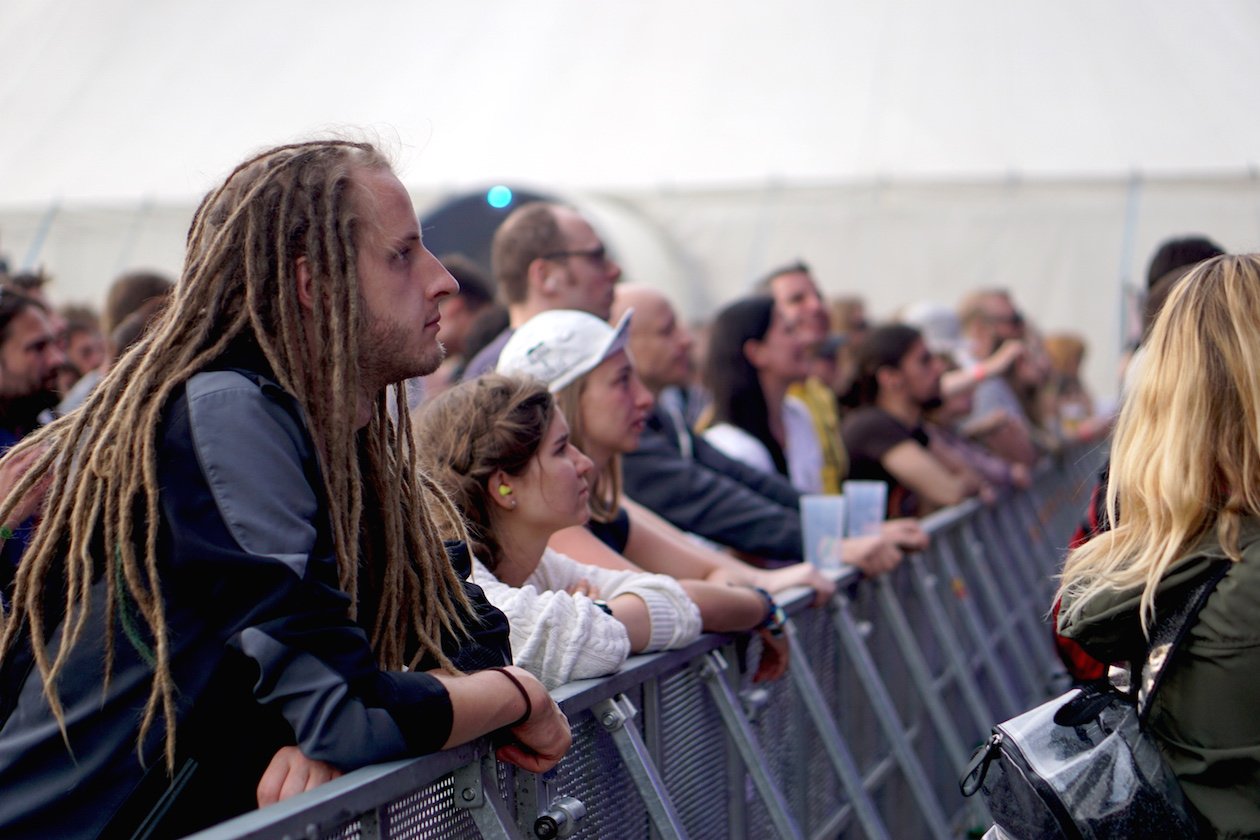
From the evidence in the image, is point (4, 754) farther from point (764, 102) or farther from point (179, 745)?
point (764, 102)

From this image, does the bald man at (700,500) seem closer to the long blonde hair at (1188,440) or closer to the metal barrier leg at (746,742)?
the metal barrier leg at (746,742)

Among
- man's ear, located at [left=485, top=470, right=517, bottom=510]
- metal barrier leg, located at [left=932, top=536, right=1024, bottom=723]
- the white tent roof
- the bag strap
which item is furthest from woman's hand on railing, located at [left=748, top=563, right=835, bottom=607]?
the white tent roof

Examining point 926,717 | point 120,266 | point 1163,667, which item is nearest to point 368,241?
point 1163,667

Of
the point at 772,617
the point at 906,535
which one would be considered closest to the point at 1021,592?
the point at 906,535

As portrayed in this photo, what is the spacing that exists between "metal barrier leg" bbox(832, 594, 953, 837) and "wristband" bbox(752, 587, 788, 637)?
0.76 meters

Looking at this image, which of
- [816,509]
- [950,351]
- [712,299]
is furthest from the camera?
[712,299]

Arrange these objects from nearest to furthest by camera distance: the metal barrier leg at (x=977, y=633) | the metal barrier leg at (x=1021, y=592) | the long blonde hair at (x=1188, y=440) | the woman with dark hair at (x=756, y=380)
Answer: the long blonde hair at (x=1188, y=440)
the woman with dark hair at (x=756, y=380)
the metal barrier leg at (x=977, y=633)
the metal barrier leg at (x=1021, y=592)

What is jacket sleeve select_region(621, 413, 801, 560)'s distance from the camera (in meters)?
4.71

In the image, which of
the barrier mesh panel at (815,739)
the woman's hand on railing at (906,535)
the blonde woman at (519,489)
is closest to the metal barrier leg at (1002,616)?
the woman's hand on railing at (906,535)

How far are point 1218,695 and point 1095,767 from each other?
0.23 m

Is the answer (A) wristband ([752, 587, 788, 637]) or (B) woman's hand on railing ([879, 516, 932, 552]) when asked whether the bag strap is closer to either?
(A) wristband ([752, 587, 788, 637])

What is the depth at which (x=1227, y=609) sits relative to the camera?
2387 mm

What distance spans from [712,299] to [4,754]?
654 inches

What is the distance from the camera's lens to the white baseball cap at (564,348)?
3.87 meters
